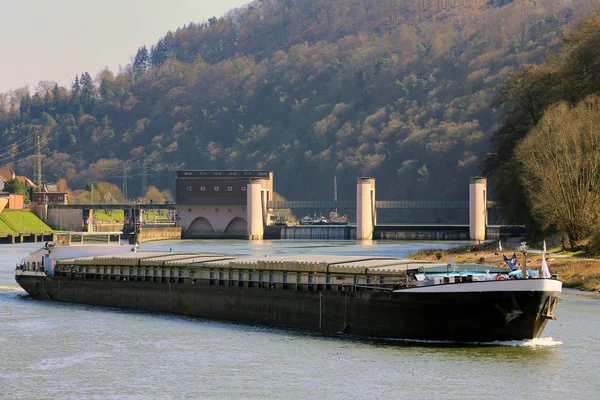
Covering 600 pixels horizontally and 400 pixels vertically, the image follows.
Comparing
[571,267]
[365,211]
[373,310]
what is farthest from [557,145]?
[365,211]

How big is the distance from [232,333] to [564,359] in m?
14.7

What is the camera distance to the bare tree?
7775cm

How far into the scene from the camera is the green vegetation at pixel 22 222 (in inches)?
6610

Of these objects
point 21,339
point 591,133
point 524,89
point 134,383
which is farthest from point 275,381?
point 524,89

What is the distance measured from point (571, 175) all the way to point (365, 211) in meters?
81.6

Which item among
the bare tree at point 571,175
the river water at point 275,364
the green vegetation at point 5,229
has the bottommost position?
the river water at point 275,364

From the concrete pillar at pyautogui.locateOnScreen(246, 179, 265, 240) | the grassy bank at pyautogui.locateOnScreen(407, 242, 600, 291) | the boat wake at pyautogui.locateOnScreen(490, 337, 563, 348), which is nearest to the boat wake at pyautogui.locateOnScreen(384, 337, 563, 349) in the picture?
the boat wake at pyautogui.locateOnScreen(490, 337, 563, 348)

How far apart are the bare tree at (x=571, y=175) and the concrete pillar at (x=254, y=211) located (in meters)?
91.0

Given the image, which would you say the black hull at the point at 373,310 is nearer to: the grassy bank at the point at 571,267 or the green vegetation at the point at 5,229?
the grassy bank at the point at 571,267

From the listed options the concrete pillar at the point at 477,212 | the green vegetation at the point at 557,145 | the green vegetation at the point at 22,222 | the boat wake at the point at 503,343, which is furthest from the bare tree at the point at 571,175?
the green vegetation at the point at 22,222

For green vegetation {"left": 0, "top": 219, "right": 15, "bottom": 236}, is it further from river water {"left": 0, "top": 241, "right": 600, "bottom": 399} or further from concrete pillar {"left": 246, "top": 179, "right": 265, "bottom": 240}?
river water {"left": 0, "top": 241, "right": 600, "bottom": 399}

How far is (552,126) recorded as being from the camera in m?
83.9

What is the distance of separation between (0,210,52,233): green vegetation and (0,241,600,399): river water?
123 m

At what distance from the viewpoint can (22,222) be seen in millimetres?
173250
